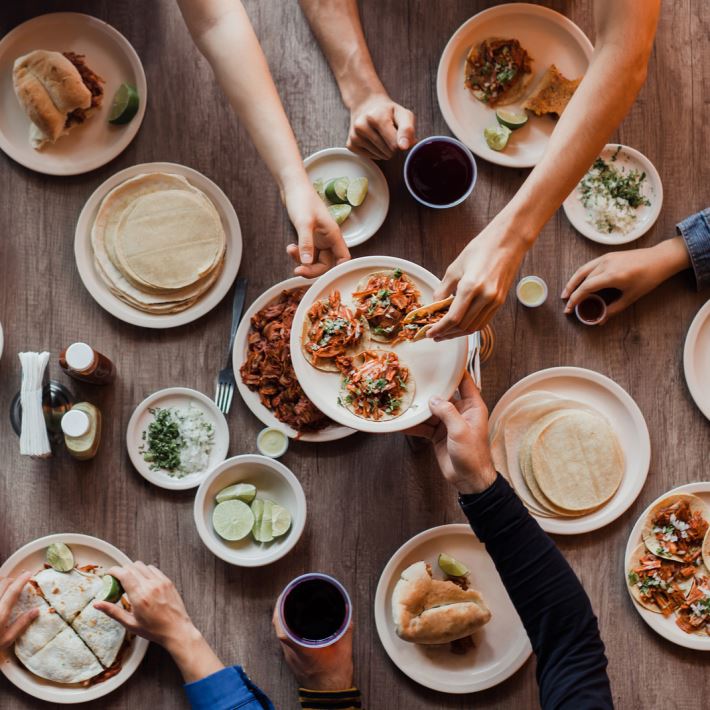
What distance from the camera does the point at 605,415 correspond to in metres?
2.58

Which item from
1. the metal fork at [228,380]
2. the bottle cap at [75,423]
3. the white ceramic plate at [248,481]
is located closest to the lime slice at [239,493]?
the white ceramic plate at [248,481]

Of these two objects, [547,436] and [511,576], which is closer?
[511,576]

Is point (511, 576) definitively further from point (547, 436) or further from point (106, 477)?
point (106, 477)

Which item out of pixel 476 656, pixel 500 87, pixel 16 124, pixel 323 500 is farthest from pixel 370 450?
pixel 16 124

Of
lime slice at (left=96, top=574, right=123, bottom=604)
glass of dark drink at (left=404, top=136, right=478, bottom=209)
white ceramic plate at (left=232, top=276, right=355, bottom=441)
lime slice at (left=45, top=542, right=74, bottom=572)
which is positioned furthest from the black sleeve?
lime slice at (left=45, top=542, right=74, bottom=572)

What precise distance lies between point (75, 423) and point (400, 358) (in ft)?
3.67

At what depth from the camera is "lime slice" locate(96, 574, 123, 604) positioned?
244 cm

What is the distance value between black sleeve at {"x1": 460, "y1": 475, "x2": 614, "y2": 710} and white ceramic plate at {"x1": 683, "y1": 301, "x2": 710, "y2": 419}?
0.89m

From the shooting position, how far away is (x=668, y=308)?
2678 mm

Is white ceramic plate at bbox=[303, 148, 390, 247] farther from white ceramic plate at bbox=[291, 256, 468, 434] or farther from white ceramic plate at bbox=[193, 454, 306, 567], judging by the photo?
white ceramic plate at bbox=[193, 454, 306, 567]

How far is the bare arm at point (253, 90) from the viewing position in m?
2.36

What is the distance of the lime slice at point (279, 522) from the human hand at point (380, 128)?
1.29 meters

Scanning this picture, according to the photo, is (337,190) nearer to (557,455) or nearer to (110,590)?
(557,455)

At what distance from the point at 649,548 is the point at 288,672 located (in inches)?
52.2
